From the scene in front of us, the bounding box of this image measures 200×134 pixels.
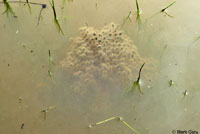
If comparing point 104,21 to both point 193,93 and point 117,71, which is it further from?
point 193,93

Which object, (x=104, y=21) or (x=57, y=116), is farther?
(x=104, y=21)

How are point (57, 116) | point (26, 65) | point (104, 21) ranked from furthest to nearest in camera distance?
point (104, 21) → point (26, 65) → point (57, 116)

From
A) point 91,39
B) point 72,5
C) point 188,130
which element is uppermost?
point 72,5

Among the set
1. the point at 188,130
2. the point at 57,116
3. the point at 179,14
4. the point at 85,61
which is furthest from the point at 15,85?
the point at 179,14

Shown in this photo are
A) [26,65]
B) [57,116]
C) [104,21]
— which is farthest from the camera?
[104,21]
